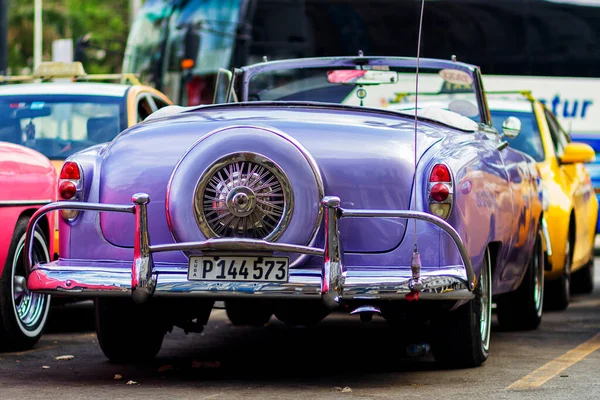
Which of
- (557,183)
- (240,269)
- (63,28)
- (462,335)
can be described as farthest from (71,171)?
(63,28)

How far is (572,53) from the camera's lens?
68.7ft

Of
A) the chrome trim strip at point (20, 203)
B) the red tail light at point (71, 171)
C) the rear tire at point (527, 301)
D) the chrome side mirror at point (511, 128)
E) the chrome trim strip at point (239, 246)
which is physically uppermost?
the chrome side mirror at point (511, 128)

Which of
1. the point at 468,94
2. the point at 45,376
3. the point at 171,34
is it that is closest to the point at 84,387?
the point at 45,376

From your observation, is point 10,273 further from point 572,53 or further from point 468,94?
point 572,53

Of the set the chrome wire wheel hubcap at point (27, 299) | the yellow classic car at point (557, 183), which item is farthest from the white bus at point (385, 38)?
the chrome wire wheel hubcap at point (27, 299)

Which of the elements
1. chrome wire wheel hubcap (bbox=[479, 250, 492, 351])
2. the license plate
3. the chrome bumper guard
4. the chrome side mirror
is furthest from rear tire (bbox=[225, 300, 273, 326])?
the chrome side mirror

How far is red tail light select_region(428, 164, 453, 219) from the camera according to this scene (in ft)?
20.9

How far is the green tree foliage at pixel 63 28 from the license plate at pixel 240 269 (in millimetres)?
41038

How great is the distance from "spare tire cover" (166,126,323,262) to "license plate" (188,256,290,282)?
0.11 m

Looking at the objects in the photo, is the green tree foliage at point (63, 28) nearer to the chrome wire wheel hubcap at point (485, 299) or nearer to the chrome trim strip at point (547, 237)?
the chrome trim strip at point (547, 237)

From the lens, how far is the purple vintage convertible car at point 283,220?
20.1ft

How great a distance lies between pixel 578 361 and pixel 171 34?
44.6 feet

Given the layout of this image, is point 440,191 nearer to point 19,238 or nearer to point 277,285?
point 277,285

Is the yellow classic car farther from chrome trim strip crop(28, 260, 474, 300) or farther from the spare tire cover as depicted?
the spare tire cover
